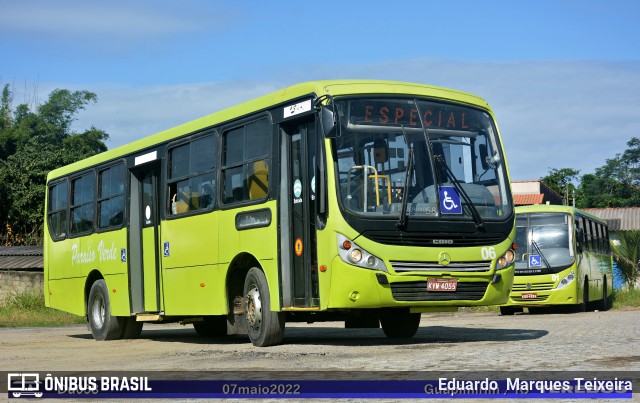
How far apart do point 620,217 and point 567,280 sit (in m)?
44.7

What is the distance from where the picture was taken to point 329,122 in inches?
514

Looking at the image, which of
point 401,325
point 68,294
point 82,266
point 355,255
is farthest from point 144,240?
point 355,255

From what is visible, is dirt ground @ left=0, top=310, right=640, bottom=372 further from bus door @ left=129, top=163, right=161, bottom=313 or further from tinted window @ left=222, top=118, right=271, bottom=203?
tinted window @ left=222, top=118, right=271, bottom=203

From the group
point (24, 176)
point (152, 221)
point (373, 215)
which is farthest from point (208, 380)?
point (24, 176)

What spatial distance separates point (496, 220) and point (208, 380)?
5.38 m

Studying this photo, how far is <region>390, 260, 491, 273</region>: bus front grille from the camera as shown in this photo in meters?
13.2

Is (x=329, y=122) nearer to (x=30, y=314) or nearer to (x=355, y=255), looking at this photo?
(x=355, y=255)

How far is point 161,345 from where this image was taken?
1677cm

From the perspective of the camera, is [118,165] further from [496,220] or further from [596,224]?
[596,224]

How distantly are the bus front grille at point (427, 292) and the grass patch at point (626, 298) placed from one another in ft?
71.1

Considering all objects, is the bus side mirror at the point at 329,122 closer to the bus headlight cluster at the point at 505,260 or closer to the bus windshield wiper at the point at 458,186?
the bus windshield wiper at the point at 458,186

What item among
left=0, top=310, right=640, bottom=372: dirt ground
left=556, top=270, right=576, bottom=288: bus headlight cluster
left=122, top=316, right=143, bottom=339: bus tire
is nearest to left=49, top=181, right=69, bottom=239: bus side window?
left=122, top=316, right=143, bottom=339: bus tire

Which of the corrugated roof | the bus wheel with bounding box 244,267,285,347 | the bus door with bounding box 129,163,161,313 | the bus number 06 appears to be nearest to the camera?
the bus number 06

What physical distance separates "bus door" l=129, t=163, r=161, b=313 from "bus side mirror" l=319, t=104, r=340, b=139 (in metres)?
5.27
